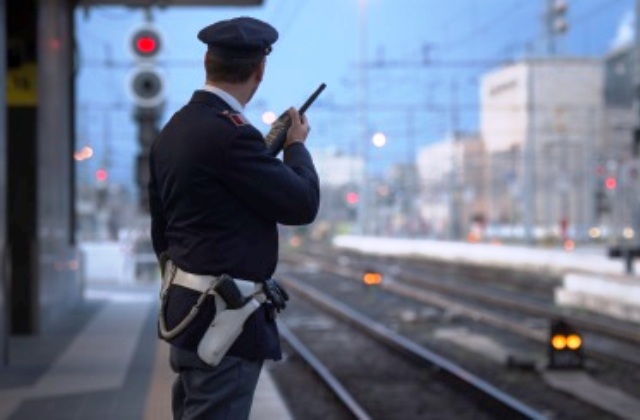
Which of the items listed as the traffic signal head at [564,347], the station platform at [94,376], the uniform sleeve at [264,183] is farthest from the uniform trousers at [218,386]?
the traffic signal head at [564,347]

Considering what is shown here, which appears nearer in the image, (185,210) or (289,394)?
(185,210)

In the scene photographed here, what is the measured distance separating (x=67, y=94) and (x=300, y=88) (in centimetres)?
1210

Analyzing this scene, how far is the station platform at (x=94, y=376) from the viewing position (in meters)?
8.63

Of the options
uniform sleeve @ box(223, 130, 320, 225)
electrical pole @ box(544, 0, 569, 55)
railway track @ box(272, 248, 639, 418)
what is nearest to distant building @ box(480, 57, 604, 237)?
electrical pole @ box(544, 0, 569, 55)

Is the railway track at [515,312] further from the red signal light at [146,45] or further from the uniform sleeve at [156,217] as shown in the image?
the uniform sleeve at [156,217]

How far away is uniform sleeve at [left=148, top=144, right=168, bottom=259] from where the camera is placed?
11.8ft

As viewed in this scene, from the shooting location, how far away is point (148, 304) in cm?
1962

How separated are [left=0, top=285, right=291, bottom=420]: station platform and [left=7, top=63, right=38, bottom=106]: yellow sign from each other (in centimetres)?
274

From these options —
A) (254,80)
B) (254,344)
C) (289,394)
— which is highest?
(254,80)

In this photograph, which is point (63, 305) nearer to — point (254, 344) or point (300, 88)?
point (300, 88)

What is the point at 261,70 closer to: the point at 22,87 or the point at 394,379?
the point at 394,379

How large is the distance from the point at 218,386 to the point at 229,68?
0.88m

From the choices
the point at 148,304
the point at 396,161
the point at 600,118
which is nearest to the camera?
the point at 148,304

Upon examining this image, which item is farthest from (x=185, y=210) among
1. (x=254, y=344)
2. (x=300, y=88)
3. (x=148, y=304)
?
(x=148, y=304)
